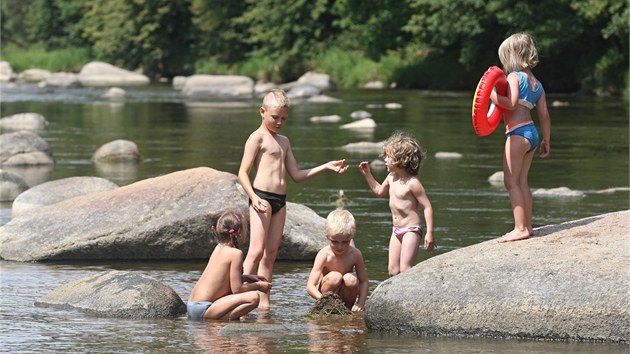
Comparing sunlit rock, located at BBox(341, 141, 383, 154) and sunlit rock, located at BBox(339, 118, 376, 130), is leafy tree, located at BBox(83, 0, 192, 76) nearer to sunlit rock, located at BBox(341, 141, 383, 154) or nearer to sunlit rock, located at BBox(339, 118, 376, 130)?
sunlit rock, located at BBox(339, 118, 376, 130)

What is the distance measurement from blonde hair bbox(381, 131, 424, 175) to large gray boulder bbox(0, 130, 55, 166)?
11931 mm

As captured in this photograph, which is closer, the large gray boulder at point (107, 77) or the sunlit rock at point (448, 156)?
the sunlit rock at point (448, 156)

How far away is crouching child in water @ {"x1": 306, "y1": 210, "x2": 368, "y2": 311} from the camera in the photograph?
845 centimetres

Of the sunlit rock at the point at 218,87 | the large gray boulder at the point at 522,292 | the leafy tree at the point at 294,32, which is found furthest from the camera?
the leafy tree at the point at 294,32

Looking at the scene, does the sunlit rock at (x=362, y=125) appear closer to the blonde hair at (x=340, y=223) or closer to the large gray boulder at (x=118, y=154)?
the large gray boulder at (x=118, y=154)

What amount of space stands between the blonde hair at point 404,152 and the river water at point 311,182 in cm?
106

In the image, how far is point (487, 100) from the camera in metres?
8.13

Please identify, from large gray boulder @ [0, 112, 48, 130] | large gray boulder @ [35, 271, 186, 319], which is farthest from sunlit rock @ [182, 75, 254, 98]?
large gray boulder @ [35, 271, 186, 319]

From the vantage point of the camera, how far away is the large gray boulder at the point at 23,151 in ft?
64.3

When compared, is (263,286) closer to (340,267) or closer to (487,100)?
(340,267)

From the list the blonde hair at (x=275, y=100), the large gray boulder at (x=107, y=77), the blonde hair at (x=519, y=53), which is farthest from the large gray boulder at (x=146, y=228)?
the large gray boulder at (x=107, y=77)

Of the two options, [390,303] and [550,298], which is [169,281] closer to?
[390,303]

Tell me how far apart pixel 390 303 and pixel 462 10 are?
35402 mm

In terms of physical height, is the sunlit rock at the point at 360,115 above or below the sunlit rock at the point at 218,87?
above
